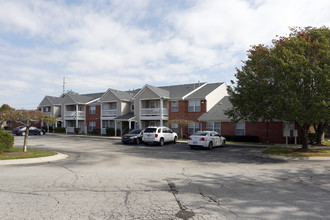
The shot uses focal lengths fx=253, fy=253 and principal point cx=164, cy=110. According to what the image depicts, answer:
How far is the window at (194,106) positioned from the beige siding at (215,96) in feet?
3.70

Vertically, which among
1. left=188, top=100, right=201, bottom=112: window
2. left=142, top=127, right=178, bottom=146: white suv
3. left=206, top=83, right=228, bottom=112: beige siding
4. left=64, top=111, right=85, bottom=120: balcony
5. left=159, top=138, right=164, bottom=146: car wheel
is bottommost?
left=159, top=138, right=164, bottom=146: car wheel

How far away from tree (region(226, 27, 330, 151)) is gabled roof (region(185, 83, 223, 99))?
1314 cm

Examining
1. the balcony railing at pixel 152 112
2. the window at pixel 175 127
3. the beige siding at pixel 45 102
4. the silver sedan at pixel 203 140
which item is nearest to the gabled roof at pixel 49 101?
the beige siding at pixel 45 102

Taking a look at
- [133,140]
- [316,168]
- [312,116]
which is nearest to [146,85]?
A: [133,140]

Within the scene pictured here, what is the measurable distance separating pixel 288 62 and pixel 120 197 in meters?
13.2

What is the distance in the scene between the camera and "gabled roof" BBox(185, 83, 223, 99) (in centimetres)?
3206

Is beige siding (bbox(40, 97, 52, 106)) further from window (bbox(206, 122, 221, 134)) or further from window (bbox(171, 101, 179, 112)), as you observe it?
window (bbox(206, 122, 221, 134))

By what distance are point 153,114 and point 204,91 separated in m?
7.45

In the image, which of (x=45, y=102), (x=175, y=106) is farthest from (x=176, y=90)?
(x=45, y=102)

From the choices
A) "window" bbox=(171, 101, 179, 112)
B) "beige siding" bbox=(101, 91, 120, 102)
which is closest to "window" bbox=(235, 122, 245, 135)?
"window" bbox=(171, 101, 179, 112)

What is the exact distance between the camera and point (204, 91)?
3356 cm

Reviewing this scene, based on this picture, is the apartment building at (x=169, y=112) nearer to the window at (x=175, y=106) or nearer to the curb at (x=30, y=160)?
the window at (x=175, y=106)

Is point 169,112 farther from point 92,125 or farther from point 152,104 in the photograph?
point 92,125

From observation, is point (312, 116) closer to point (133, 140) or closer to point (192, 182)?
point (192, 182)
